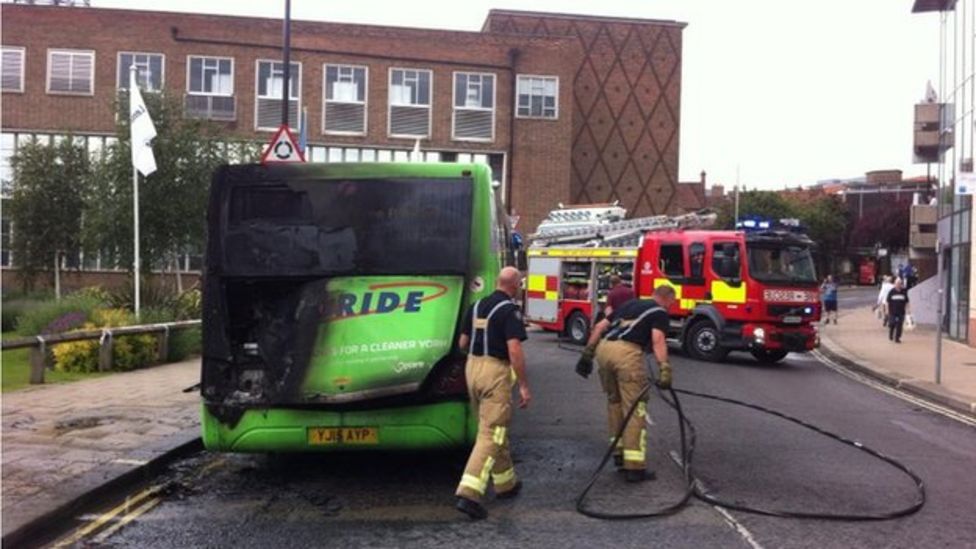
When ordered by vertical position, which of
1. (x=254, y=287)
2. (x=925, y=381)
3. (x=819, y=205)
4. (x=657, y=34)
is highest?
(x=657, y=34)

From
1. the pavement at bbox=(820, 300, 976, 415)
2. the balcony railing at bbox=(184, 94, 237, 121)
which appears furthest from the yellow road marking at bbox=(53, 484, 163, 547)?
the balcony railing at bbox=(184, 94, 237, 121)

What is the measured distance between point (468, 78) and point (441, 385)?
32.7 m

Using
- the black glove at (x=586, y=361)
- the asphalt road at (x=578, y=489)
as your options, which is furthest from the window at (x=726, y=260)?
the black glove at (x=586, y=361)

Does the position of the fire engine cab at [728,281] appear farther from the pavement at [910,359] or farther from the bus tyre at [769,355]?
the pavement at [910,359]

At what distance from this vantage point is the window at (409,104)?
37.5 metres

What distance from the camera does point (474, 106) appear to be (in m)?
38.1

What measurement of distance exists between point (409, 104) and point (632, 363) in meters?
31.5

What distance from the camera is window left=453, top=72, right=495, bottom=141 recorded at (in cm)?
3791

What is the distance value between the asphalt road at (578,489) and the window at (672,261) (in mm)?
Result: 7183

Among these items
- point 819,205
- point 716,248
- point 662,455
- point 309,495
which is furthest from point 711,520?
point 819,205

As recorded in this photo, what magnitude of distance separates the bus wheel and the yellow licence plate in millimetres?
14297

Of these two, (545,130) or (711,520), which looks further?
(545,130)

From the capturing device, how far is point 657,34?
142 ft

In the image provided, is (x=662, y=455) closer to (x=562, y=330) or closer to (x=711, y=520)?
(x=711, y=520)
